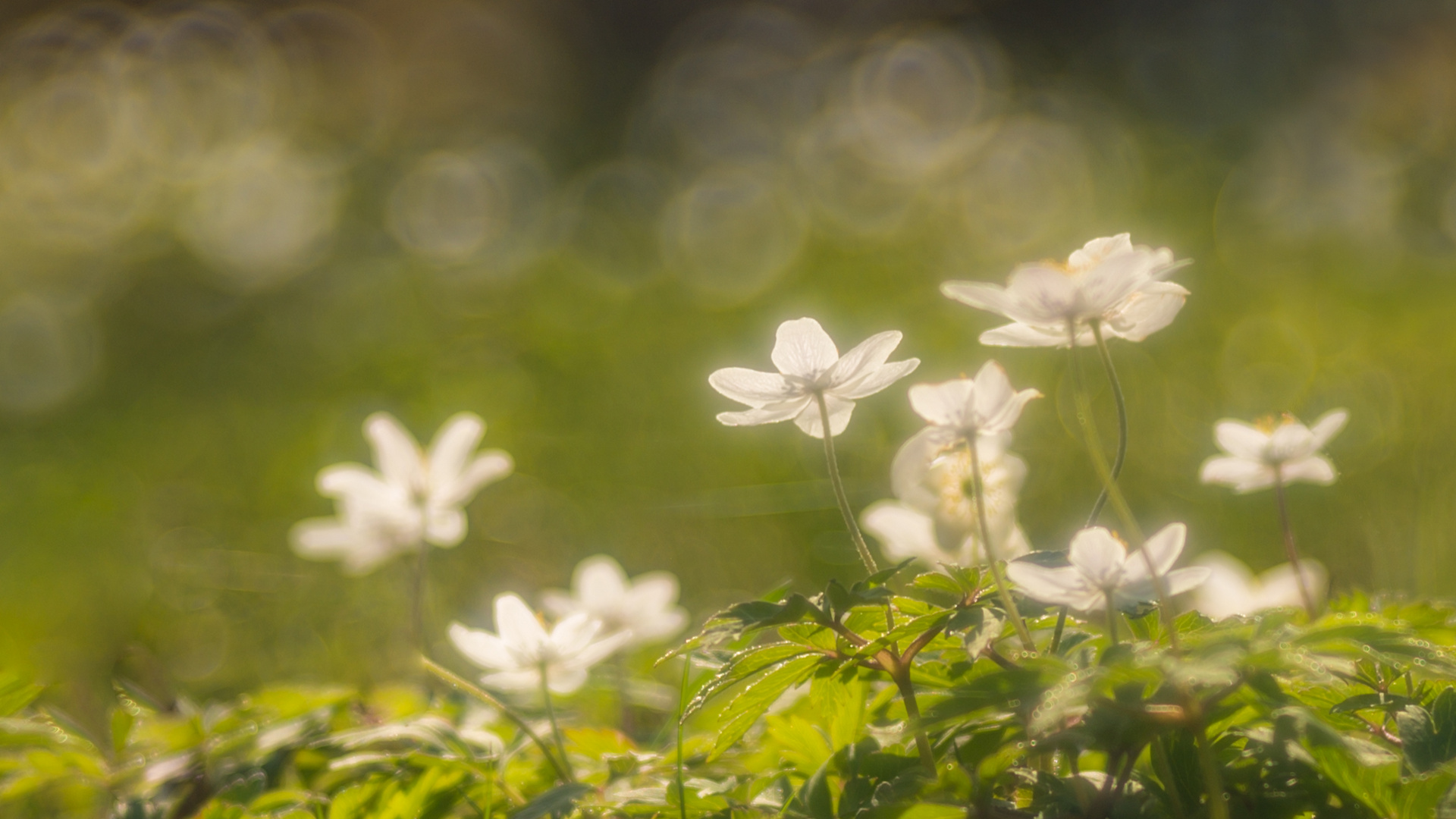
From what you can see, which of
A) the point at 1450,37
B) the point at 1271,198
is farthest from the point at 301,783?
the point at 1450,37

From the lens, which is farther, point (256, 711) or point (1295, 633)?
point (256, 711)

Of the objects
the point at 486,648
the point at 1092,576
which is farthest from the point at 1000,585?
the point at 486,648

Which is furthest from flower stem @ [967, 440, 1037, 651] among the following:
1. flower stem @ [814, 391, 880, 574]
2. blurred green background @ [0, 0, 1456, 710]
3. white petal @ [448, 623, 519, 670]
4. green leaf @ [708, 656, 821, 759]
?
blurred green background @ [0, 0, 1456, 710]

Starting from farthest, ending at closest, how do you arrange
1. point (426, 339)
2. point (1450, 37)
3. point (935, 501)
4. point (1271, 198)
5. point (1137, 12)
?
point (1137, 12)
point (1450, 37)
point (1271, 198)
point (426, 339)
point (935, 501)

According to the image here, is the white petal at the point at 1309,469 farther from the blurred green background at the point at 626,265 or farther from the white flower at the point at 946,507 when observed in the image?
the blurred green background at the point at 626,265

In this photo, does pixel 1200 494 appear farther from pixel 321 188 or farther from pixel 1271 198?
pixel 321 188

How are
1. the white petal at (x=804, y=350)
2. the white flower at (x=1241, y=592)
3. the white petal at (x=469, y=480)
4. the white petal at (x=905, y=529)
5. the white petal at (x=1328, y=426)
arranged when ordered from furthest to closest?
the white flower at (x=1241, y=592)
the white petal at (x=469, y=480)
the white petal at (x=905, y=529)
the white petal at (x=1328, y=426)
the white petal at (x=804, y=350)

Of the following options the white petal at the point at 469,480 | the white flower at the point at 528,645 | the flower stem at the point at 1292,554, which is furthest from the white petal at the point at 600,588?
the flower stem at the point at 1292,554

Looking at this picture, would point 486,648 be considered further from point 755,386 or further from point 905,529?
point 905,529
